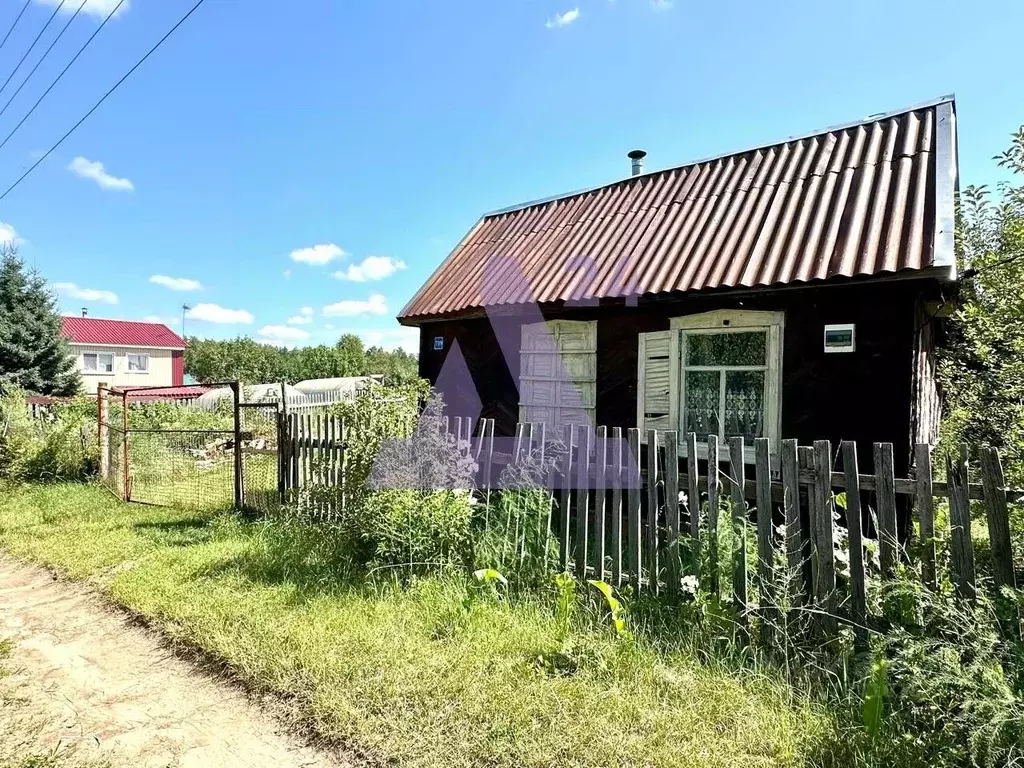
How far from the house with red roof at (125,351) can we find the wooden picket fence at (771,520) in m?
36.3

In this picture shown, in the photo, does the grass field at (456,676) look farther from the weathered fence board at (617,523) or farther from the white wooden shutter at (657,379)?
the white wooden shutter at (657,379)

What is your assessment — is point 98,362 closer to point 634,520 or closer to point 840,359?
point 634,520

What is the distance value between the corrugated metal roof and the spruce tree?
14061 mm

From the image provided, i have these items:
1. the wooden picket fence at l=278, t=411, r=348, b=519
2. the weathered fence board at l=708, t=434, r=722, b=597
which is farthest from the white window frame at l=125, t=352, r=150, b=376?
the weathered fence board at l=708, t=434, r=722, b=597

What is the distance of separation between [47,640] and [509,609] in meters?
3.31

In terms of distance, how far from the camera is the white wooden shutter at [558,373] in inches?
287

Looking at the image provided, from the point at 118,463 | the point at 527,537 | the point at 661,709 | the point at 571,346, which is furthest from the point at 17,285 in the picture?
the point at 661,709

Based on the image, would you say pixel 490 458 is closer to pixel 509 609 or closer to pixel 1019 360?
pixel 509 609

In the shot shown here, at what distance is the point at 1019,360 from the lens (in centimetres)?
389

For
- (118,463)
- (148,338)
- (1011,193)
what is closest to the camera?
(1011,193)

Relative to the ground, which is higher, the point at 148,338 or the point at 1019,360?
the point at 148,338

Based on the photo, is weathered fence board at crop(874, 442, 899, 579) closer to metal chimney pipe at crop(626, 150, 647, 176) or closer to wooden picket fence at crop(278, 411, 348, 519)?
wooden picket fence at crop(278, 411, 348, 519)

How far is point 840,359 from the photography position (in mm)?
5438

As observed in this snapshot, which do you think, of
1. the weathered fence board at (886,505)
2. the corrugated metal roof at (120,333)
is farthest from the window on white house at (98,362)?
the weathered fence board at (886,505)
